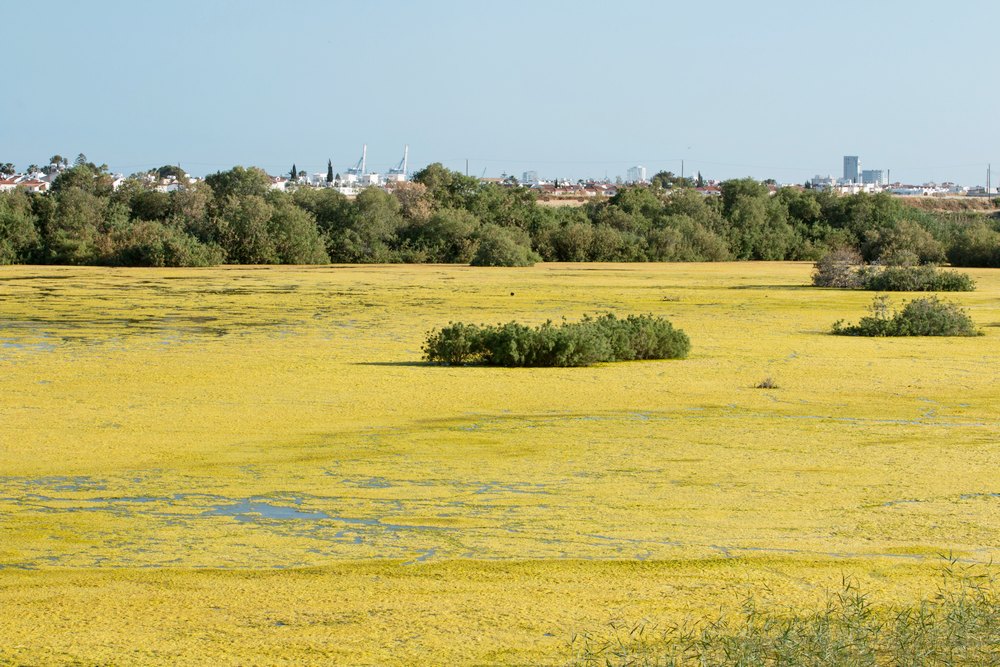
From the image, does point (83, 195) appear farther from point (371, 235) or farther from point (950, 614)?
point (950, 614)

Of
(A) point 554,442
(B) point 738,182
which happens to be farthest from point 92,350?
(B) point 738,182

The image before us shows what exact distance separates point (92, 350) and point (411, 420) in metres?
7.42

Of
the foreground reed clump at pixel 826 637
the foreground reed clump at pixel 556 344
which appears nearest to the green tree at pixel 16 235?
the foreground reed clump at pixel 556 344

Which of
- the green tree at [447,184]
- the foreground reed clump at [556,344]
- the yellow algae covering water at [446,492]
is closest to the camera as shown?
the yellow algae covering water at [446,492]

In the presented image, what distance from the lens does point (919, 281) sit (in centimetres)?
3231

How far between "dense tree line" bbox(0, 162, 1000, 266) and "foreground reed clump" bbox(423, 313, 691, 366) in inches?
994

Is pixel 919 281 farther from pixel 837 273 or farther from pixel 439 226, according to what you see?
pixel 439 226

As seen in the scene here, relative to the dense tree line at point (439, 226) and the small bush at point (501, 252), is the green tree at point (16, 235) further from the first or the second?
the small bush at point (501, 252)

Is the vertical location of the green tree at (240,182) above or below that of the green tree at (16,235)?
above

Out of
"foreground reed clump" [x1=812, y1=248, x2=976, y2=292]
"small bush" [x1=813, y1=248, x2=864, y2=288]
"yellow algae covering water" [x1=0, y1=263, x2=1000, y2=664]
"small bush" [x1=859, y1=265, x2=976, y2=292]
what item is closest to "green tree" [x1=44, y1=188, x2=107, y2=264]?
"small bush" [x1=813, y1=248, x2=864, y2=288]

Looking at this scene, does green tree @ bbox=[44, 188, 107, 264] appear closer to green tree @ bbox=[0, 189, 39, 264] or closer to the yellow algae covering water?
green tree @ bbox=[0, 189, 39, 264]

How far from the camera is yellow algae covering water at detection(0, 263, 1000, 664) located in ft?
19.9

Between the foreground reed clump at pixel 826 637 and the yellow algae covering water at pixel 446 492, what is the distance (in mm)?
199

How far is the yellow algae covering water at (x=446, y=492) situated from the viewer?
6.07 m
